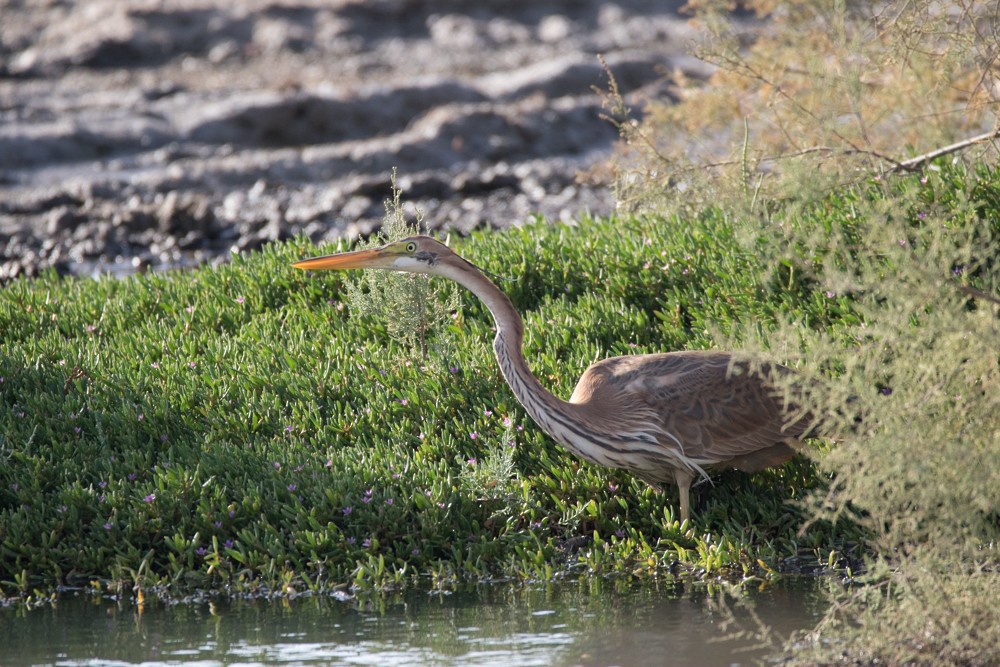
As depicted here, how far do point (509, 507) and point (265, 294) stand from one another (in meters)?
3.29

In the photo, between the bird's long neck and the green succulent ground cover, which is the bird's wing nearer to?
the green succulent ground cover

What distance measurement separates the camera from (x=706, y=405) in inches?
249

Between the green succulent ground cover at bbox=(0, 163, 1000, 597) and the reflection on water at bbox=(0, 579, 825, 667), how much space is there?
0.23m

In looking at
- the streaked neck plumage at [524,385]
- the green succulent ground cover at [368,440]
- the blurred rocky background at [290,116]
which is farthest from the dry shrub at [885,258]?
the blurred rocky background at [290,116]

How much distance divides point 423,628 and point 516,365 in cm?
141

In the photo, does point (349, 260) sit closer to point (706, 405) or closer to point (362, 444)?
point (362, 444)

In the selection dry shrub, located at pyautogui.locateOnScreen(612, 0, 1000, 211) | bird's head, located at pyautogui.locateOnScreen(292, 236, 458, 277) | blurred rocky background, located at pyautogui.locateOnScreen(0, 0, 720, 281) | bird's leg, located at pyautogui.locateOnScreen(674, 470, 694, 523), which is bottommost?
bird's leg, located at pyautogui.locateOnScreen(674, 470, 694, 523)

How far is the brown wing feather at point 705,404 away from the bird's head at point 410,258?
966mm

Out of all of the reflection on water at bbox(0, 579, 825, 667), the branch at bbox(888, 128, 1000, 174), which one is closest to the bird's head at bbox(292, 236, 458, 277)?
the reflection on water at bbox(0, 579, 825, 667)

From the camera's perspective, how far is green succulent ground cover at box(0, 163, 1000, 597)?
251 inches

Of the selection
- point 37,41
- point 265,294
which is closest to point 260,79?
point 37,41

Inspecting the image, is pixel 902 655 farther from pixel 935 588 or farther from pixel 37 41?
pixel 37 41

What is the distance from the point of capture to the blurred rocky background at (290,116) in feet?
49.4

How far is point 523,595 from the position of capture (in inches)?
238
